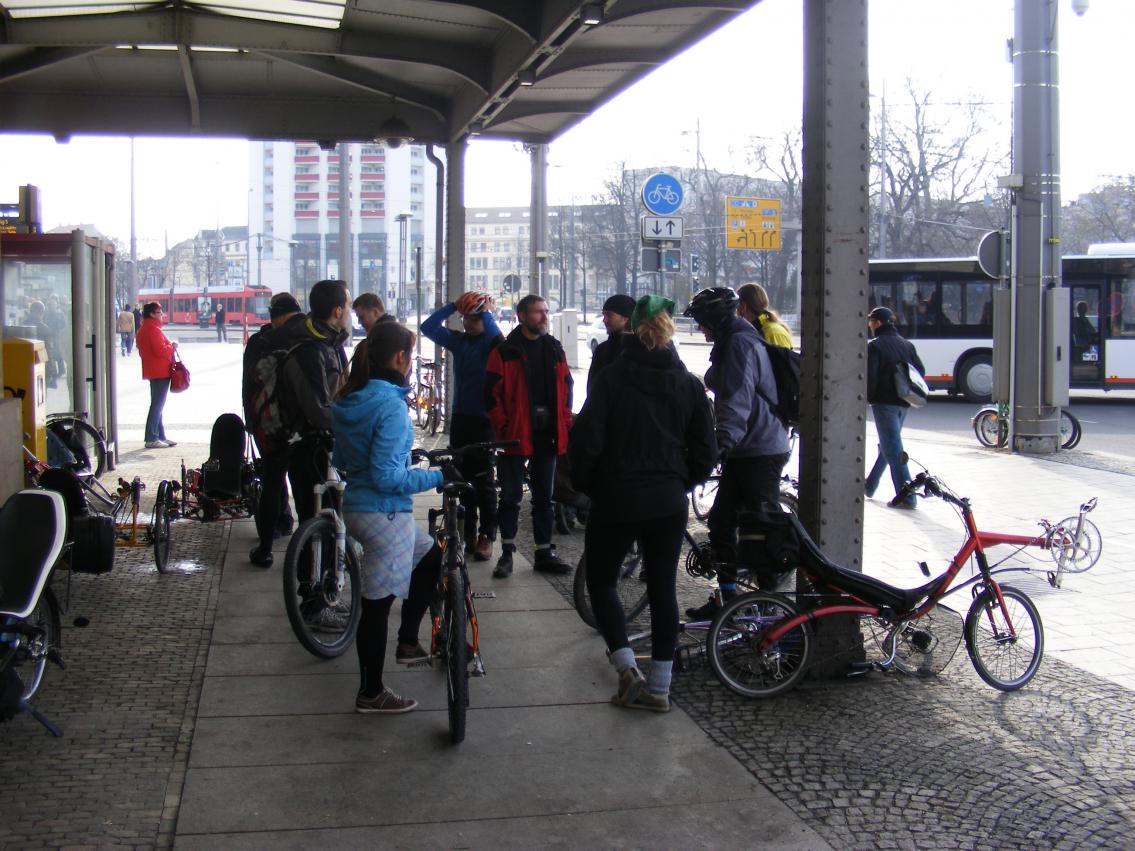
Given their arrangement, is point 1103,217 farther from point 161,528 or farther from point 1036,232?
point 161,528

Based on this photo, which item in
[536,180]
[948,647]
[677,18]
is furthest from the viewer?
[536,180]

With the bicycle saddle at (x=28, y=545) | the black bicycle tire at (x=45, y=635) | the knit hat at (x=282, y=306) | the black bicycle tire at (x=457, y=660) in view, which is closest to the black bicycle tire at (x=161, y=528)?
the knit hat at (x=282, y=306)

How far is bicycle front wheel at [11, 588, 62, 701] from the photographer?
15.9ft

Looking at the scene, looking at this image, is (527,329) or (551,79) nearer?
(527,329)

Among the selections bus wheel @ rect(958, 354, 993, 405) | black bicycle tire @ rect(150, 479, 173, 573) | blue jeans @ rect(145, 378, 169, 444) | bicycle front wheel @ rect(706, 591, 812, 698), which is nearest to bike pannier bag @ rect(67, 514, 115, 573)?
black bicycle tire @ rect(150, 479, 173, 573)

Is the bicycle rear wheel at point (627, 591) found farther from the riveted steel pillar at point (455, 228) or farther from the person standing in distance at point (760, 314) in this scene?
the riveted steel pillar at point (455, 228)

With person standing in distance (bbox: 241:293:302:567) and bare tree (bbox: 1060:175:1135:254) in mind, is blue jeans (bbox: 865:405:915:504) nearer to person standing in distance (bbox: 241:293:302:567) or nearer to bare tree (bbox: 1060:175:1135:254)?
person standing in distance (bbox: 241:293:302:567)

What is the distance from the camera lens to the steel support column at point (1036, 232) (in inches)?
614

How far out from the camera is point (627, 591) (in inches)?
278

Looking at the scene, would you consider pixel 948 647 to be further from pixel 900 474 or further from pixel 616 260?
pixel 616 260

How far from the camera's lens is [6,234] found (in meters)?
12.8

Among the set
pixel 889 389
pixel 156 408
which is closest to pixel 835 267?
pixel 889 389

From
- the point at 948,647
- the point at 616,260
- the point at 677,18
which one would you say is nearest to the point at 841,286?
the point at 948,647

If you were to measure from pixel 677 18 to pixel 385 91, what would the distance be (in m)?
4.22
